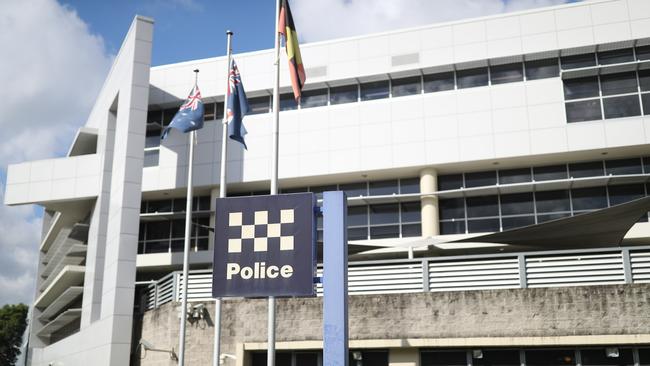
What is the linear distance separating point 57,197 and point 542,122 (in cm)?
2251

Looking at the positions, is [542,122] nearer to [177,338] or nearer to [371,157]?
[371,157]

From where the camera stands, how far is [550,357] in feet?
57.0

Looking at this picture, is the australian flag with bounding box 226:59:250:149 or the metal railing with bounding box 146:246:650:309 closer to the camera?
the metal railing with bounding box 146:246:650:309

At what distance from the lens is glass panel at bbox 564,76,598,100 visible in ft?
93.8

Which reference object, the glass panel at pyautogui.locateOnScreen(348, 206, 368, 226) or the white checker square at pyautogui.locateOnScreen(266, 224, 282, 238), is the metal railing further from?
the glass panel at pyautogui.locateOnScreen(348, 206, 368, 226)

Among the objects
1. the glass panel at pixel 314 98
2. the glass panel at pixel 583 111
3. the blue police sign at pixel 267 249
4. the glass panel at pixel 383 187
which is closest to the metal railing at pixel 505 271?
the blue police sign at pixel 267 249

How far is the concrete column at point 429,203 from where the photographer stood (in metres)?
29.8

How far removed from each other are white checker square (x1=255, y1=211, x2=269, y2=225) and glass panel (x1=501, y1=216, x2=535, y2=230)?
1777cm

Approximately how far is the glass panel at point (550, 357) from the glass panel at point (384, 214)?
45.0 ft

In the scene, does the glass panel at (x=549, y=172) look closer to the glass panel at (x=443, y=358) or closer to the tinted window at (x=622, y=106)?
the tinted window at (x=622, y=106)

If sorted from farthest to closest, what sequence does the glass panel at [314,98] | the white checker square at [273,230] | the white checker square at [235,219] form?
the glass panel at [314,98], the white checker square at [235,219], the white checker square at [273,230]

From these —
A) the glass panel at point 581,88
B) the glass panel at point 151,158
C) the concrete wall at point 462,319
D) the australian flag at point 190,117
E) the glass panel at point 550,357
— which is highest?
the glass panel at point 581,88

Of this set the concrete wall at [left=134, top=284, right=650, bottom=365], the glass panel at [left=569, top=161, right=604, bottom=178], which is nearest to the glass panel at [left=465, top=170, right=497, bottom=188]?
the glass panel at [left=569, top=161, right=604, bottom=178]

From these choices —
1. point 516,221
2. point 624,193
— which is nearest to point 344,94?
point 516,221
